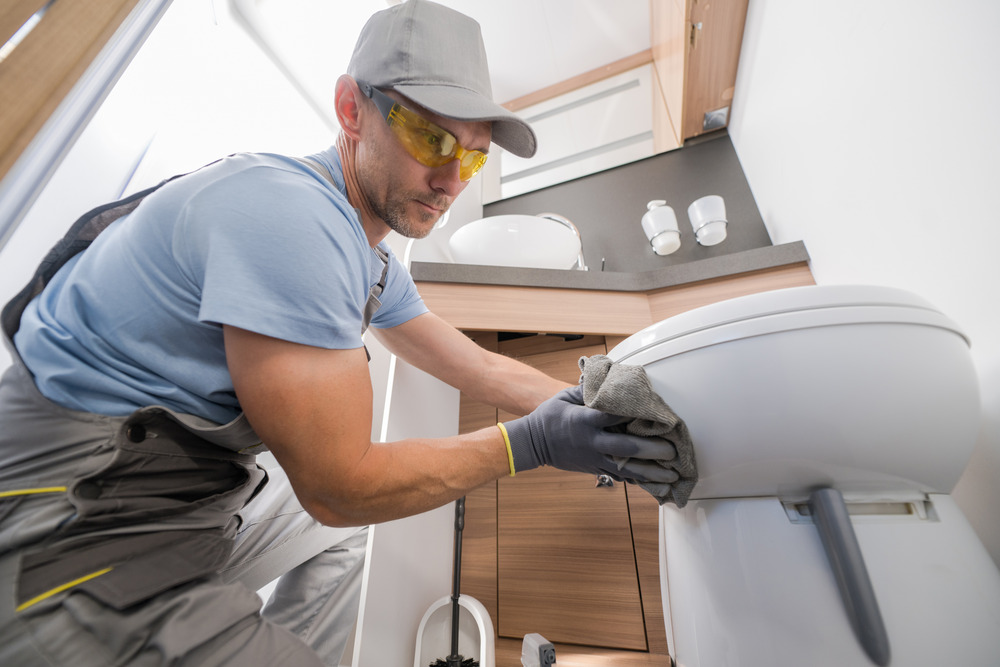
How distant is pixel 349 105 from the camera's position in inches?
28.1

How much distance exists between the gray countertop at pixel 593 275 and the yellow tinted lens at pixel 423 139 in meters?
0.38

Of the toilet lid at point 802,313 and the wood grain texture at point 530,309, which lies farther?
the wood grain texture at point 530,309

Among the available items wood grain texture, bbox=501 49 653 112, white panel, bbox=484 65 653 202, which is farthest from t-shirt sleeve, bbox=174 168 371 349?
A: wood grain texture, bbox=501 49 653 112

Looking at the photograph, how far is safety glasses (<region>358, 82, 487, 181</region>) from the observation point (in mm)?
650

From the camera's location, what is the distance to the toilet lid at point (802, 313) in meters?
0.38

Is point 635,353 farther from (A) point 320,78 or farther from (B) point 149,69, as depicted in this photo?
(A) point 320,78

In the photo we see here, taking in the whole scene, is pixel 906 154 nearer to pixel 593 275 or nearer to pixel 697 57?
pixel 593 275

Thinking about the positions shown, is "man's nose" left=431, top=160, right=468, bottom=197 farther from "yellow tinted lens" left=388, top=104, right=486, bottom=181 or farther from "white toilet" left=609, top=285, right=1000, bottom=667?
"white toilet" left=609, top=285, right=1000, bottom=667

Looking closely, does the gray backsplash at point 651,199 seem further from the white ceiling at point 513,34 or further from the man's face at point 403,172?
the man's face at point 403,172

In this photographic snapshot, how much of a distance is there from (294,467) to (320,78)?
1349mm

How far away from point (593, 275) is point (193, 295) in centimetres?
81

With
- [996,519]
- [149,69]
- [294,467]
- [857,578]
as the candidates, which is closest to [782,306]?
[857,578]

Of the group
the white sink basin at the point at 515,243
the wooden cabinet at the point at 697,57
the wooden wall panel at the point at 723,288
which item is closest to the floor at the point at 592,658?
the wooden wall panel at the point at 723,288

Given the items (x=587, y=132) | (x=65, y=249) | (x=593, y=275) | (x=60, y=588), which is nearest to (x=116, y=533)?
(x=60, y=588)
